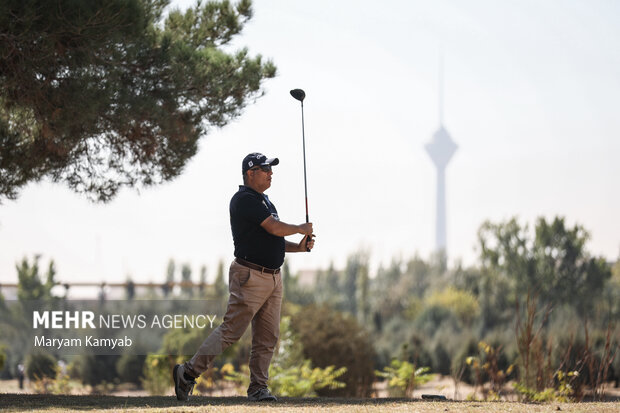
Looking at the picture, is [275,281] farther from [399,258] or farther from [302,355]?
[399,258]

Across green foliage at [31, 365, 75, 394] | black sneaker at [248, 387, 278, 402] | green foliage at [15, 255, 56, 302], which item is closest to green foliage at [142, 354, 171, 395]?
green foliage at [31, 365, 75, 394]

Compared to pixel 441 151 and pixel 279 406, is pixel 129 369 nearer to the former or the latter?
pixel 279 406

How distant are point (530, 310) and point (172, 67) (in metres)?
5.02

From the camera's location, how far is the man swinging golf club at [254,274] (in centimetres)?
625

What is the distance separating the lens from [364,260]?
145 ft

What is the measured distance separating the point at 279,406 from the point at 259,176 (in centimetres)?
181

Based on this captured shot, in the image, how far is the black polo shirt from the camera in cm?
630

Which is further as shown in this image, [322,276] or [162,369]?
[322,276]

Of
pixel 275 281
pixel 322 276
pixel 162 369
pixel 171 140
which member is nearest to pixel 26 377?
pixel 162 369

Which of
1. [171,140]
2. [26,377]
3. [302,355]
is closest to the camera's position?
[171,140]

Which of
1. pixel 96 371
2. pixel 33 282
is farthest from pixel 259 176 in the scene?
pixel 33 282

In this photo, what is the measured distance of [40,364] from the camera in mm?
17641

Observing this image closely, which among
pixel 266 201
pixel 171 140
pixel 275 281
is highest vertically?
pixel 171 140

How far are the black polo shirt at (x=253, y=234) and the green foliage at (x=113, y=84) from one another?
2867mm
